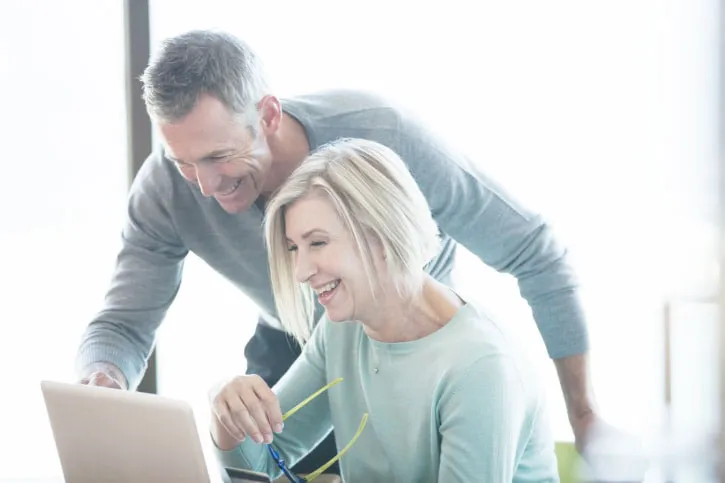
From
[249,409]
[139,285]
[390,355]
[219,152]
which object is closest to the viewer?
[249,409]

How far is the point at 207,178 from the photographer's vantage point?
1.57 metres

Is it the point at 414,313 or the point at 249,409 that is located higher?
the point at 414,313

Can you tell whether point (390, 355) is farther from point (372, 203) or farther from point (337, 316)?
point (372, 203)

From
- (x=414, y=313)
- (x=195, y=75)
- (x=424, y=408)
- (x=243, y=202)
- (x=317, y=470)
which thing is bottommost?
(x=317, y=470)

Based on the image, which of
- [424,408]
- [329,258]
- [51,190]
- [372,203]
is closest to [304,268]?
[329,258]

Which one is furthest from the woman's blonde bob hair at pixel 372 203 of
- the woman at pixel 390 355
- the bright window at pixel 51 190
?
the bright window at pixel 51 190

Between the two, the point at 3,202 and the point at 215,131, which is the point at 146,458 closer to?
the point at 215,131

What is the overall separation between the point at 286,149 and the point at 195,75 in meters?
0.22

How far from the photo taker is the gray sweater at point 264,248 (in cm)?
162

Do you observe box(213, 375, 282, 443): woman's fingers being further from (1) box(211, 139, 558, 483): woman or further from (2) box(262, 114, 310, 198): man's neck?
(2) box(262, 114, 310, 198): man's neck

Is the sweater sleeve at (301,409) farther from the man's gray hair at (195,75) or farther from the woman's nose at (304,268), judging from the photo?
the man's gray hair at (195,75)

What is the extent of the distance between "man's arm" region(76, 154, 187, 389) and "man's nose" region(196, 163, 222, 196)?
0.21 metres

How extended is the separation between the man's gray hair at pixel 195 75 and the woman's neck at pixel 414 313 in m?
0.42

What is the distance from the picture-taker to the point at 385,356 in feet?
4.73
